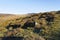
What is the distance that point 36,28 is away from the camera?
66.5 feet

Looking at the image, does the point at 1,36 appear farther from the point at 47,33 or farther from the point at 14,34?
the point at 47,33

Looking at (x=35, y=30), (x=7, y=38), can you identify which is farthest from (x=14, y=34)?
(x=35, y=30)

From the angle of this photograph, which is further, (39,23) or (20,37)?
(39,23)

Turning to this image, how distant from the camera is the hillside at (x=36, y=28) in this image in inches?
729

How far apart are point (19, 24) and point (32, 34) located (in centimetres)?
407

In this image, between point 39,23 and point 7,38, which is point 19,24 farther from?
point 7,38

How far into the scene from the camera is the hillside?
18516 mm

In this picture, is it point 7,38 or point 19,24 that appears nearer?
point 7,38

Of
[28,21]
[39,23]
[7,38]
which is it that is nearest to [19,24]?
[28,21]

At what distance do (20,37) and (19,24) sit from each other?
435 cm

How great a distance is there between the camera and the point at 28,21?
72.4 feet

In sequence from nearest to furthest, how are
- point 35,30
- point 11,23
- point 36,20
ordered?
point 35,30 < point 36,20 < point 11,23

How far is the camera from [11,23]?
23469 millimetres

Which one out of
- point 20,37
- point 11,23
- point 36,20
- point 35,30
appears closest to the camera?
point 20,37
